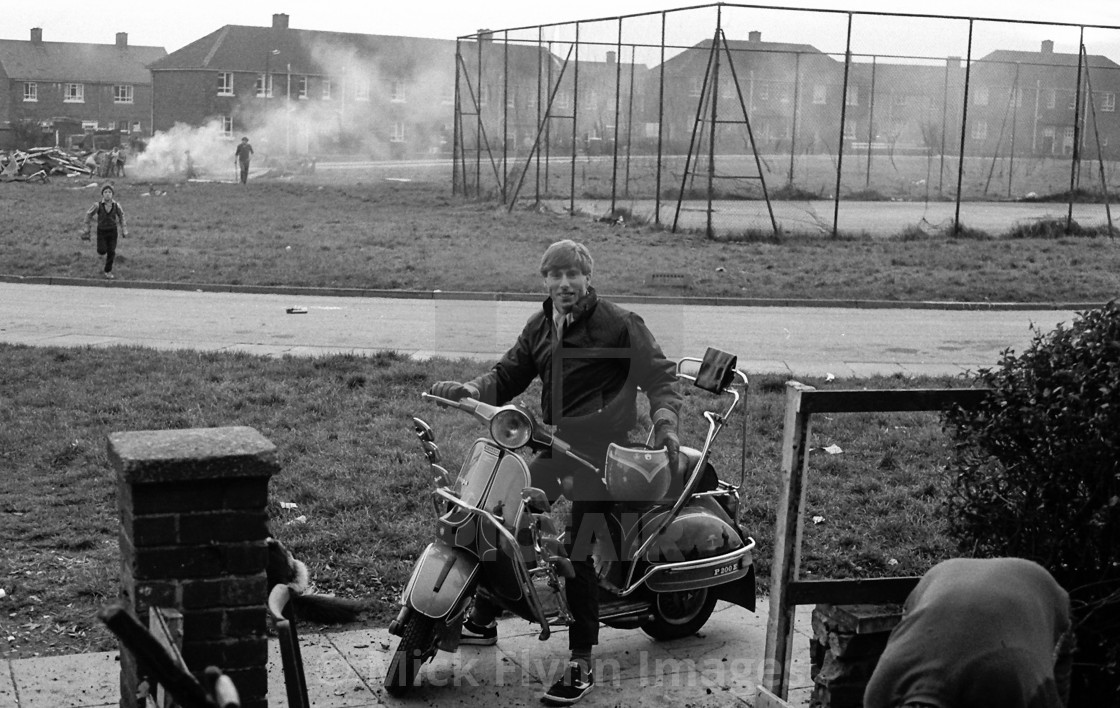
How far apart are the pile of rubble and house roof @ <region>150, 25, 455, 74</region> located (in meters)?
28.7

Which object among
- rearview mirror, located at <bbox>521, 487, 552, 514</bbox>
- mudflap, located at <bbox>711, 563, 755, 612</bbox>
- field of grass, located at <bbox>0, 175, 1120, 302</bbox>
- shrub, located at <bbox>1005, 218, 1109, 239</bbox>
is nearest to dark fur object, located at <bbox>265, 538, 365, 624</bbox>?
rearview mirror, located at <bbox>521, 487, 552, 514</bbox>

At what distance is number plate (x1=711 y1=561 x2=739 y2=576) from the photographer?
5.35m

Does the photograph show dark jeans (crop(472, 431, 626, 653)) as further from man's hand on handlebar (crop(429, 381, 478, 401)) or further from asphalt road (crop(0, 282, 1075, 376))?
asphalt road (crop(0, 282, 1075, 376))

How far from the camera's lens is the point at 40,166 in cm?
4353

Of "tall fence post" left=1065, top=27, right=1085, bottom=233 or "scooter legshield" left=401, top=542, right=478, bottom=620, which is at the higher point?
"tall fence post" left=1065, top=27, right=1085, bottom=233

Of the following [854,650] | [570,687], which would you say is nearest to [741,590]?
[570,687]

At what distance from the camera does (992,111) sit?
2770 cm

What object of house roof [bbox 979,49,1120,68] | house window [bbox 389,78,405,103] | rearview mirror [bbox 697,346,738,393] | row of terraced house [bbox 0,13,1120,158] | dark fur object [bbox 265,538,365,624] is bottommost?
dark fur object [bbox 265,538,365,624]

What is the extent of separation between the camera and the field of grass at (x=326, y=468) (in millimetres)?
6180

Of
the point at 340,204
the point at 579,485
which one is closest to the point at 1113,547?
the point at 579,485

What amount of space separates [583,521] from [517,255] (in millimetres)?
15429

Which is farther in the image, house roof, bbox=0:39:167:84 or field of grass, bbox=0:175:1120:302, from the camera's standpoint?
house roof, bbox=0:39:167:84

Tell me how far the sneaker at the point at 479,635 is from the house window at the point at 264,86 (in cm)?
7152

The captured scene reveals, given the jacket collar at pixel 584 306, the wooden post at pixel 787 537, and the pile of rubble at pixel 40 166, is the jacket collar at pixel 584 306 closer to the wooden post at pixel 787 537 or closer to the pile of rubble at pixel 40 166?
the wooden post at pixel 787 537
